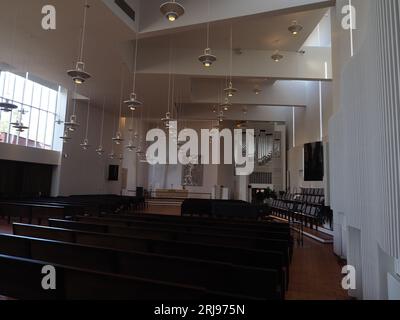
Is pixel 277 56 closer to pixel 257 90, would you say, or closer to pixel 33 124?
pixel 257 90

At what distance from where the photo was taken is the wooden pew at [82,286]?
177 centimetres

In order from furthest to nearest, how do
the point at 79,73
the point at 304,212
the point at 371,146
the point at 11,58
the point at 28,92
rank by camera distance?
the point at 28,92 → the point at 304,212 → the point at 11,58 → the point at 79,73 → the point at 371,146

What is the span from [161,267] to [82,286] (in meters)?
0.66

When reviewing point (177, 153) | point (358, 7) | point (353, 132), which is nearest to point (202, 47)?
point (358, 7)

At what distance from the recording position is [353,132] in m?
3.67

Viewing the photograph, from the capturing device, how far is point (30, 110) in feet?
38.4

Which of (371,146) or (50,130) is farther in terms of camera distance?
(50,130)

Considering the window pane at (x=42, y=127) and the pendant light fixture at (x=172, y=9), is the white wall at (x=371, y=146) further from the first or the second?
the window pane at (x=42, y=127)

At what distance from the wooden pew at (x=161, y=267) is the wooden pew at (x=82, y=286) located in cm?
54

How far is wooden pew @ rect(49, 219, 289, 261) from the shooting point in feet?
11.5

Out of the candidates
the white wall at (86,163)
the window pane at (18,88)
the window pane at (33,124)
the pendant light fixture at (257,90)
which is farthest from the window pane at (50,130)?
the pendant light fixture at (257,90)

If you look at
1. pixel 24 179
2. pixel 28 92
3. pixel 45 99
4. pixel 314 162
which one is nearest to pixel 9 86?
pixel 28 92

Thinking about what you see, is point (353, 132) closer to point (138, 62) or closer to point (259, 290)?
point (259, 290)

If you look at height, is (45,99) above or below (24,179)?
above
